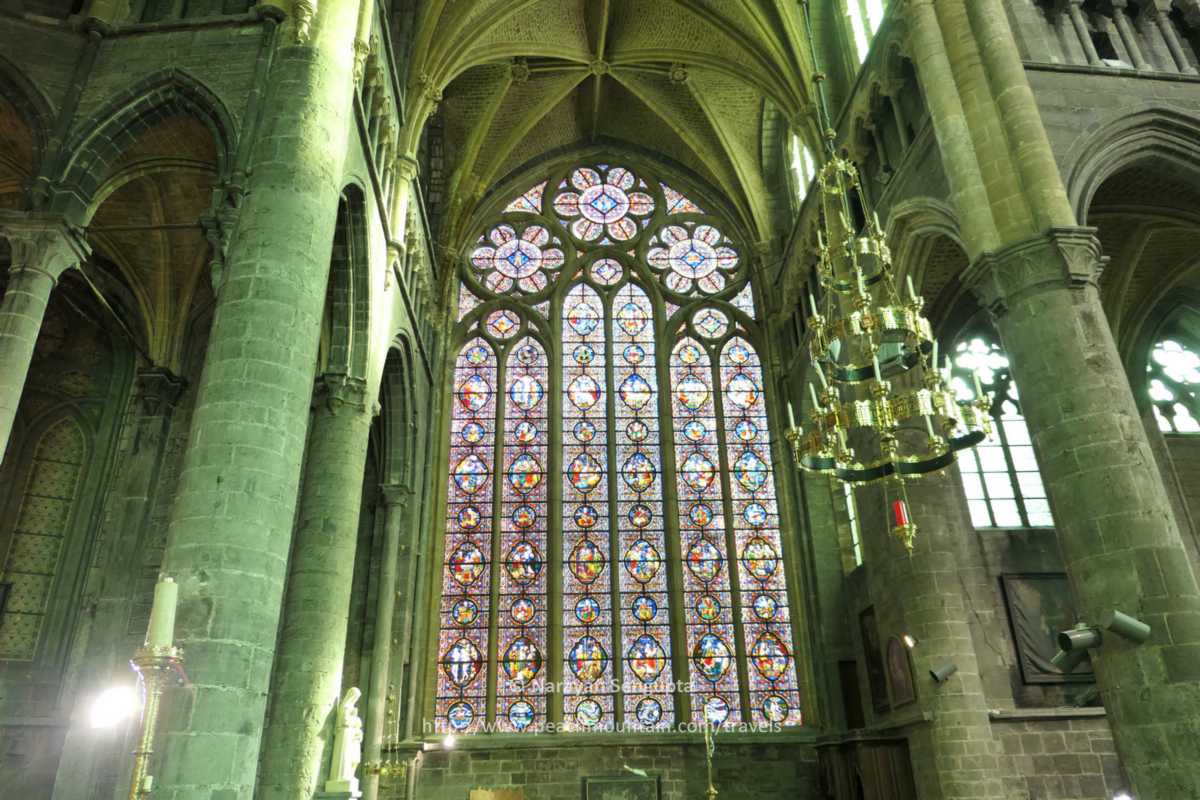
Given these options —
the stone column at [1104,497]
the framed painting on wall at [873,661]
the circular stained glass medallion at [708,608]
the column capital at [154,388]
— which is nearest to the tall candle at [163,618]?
the stone column at [1104,497]

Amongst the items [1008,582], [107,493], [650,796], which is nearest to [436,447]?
[107,493]

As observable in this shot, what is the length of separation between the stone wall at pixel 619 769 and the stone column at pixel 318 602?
17.6 feet

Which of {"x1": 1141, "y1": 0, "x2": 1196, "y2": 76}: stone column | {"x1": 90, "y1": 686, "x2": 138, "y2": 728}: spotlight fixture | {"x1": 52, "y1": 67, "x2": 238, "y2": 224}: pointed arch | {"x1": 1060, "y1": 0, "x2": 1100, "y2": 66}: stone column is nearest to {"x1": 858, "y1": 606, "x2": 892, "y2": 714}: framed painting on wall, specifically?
{"x1": 1060, "y1": 0, "x2": 1100, "y2": 66}: stone column

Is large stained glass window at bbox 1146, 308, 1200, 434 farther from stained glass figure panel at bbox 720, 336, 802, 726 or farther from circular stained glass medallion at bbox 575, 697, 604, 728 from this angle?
circular stained glass medallion at bbox 575, 697, 604, 728

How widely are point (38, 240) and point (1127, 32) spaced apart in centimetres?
1396

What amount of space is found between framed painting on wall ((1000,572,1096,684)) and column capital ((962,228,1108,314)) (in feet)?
19.6

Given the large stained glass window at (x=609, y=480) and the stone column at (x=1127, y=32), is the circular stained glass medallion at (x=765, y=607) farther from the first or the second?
the stone column at (x=1127, y=32)

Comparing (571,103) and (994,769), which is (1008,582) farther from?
(571,103)

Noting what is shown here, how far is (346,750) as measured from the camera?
11055 mm

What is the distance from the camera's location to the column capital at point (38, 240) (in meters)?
9.93

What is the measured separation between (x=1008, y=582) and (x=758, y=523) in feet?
19.2

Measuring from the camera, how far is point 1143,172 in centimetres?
1288

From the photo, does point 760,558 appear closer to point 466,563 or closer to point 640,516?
point 640,516

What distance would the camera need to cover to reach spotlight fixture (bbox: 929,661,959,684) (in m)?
11.7
